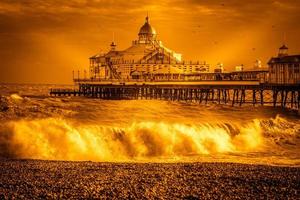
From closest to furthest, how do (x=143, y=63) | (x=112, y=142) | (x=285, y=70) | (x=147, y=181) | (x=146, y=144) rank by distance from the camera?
(x=147, y=181)
(x=146, y=144)
(x=112, y=142)
(x=285, y=70)
(x=143, y=63)

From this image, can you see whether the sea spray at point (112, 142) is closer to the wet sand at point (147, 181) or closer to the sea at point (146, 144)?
the sea at point (146, 144)

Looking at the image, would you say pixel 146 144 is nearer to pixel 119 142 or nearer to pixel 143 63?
pixel 119 142

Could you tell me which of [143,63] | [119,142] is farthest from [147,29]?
[119,142]

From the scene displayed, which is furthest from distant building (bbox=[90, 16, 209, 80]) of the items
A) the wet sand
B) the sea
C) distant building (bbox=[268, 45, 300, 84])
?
the wet sand

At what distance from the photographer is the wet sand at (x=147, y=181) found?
980 centimetres

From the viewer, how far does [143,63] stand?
117m

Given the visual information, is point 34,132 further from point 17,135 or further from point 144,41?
point 144,41

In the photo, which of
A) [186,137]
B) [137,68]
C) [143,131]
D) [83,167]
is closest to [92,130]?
[143,131]

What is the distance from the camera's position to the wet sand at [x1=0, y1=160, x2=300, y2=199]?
980 cm

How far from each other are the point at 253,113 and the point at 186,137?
2677cm

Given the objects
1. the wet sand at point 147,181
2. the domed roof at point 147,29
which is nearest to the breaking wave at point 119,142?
the wet sand at point 147,181

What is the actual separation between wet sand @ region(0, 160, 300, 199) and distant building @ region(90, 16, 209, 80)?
289 ft

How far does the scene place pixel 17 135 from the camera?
1916 cm

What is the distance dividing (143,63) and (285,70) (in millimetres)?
71540
